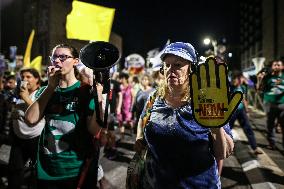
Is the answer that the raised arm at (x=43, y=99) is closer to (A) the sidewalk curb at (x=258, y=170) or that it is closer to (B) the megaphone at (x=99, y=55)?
(B) the megaphone at (x=99, y=55)

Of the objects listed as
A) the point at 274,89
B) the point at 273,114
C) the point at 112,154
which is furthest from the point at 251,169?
the point at 112,154

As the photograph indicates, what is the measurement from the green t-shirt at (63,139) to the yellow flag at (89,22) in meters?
2.57

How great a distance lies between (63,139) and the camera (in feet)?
9.23

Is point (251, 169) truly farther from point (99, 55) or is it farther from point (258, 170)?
point (99, 55)

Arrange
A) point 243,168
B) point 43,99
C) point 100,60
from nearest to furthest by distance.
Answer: point 100,60, point 43,99, point 243,168

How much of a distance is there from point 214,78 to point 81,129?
1392 millimetres

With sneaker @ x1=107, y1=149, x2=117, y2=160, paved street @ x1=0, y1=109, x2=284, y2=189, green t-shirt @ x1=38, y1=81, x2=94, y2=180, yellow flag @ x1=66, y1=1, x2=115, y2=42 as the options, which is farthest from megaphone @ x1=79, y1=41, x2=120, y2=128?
sneaker @ x1=107, y1=149, x2=117, y2=160

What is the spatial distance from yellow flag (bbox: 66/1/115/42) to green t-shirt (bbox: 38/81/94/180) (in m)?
2.57

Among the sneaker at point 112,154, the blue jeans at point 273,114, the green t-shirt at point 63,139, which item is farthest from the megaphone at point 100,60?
the blue jeans at point 273,114

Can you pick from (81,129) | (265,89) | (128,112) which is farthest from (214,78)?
(128,112)

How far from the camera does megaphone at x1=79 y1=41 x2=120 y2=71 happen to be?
268cm

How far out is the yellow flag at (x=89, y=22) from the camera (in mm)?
5352

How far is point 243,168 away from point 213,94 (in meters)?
5.21

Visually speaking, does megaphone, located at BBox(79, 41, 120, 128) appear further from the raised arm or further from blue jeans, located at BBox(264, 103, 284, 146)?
blue jeans, located at BBox(264, 103, 284, 146)
